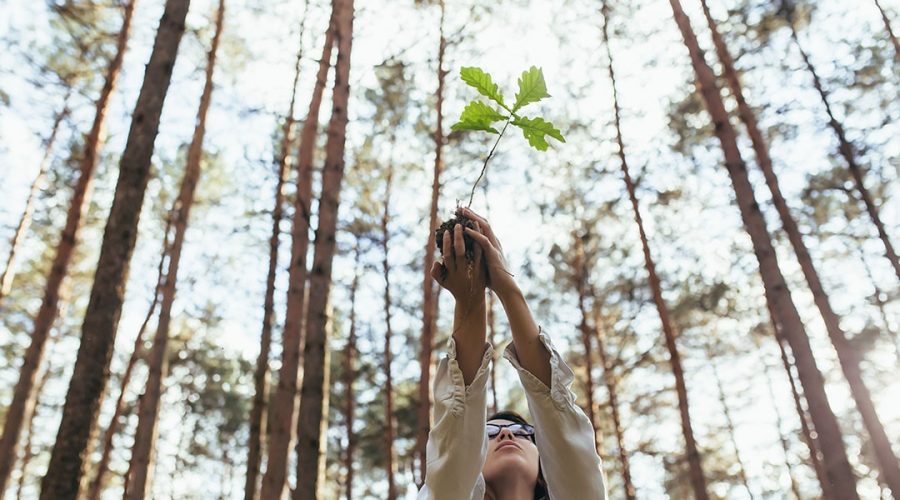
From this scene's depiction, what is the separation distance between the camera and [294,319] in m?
7.56

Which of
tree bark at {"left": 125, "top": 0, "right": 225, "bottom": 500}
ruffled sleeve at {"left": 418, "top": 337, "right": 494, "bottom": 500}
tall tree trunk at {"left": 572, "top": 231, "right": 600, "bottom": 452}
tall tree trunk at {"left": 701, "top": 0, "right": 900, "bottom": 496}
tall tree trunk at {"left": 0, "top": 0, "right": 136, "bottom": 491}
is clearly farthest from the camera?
tall tree trunk at {"left": 572, "top": 231, "right": 600, "bottom": 452}

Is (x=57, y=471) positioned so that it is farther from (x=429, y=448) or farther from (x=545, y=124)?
(x=545, y=124)

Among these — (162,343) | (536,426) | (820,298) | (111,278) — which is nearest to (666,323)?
(820,298)

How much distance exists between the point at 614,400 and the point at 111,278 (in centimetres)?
1100

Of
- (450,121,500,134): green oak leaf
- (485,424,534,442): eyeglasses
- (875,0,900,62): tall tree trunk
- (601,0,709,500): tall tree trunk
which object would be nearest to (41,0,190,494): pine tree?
(485,424,534,442): eyeglasses

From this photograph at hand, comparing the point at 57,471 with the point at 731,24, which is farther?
the point at 731,24

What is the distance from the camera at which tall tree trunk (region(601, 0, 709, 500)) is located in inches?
345

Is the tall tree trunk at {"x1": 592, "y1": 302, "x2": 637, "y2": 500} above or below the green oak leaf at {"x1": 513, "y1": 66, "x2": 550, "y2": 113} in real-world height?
above

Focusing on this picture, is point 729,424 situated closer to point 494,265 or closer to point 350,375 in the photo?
point 350,375

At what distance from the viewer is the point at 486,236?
5.51 feet

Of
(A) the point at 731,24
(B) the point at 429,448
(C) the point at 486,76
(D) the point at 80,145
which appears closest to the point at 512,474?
(B) the point at 429,448

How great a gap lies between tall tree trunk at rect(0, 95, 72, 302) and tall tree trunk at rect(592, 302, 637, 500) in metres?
10.6

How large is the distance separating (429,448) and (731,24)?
1059cm

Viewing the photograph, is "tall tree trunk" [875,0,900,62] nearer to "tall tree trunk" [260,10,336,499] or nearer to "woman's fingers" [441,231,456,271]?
"tall tree trunk" [260,10,336,499]
